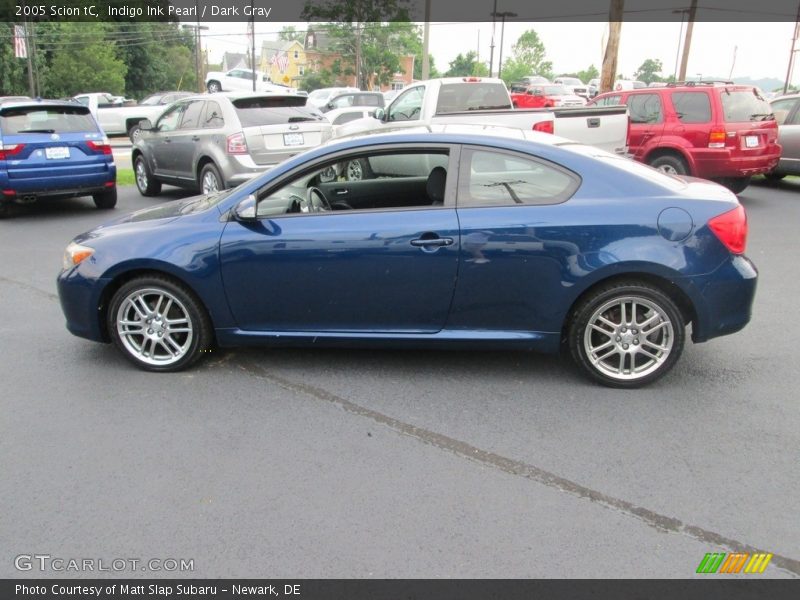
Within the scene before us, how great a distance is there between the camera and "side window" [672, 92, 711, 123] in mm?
10719

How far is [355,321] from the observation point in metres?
4.37

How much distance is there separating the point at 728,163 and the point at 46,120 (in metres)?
10.1

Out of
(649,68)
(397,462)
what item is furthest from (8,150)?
(649,68)

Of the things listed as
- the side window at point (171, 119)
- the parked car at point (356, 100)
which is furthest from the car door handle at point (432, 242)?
the parked car at point (356, 100)

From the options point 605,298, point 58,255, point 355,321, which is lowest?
point 58,255

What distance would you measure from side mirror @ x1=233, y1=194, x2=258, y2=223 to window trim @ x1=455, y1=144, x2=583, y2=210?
1273mm

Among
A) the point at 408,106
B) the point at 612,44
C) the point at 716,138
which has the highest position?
the point at 612,44

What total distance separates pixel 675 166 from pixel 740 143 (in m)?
0.99

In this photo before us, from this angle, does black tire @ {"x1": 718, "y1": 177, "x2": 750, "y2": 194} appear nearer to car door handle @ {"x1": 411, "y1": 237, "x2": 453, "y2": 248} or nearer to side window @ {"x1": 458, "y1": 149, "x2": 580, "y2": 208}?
side window @ {"x1": 458, "y1": 149, "x2": 580, "y2": 208}

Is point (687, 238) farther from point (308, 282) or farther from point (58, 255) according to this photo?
point (58, 255)

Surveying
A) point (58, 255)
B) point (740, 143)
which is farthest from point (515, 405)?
point (740, 143)

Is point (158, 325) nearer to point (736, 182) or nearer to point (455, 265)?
point (455, 265)

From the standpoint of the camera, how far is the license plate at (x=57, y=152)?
9.59 m
